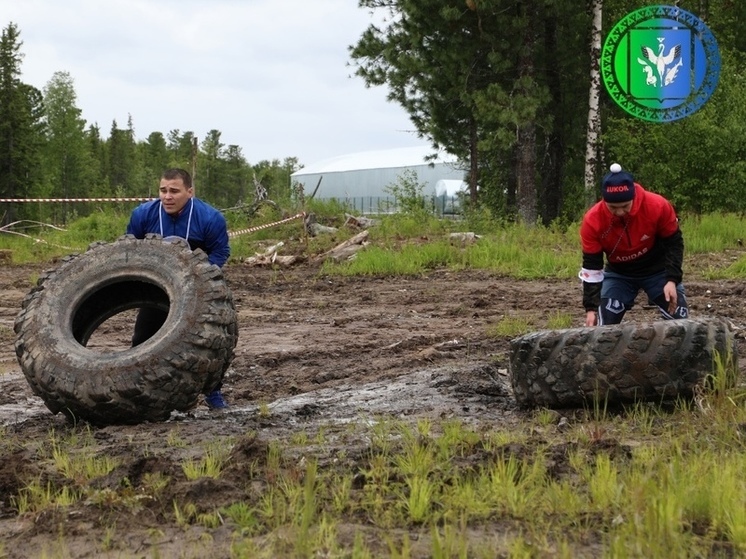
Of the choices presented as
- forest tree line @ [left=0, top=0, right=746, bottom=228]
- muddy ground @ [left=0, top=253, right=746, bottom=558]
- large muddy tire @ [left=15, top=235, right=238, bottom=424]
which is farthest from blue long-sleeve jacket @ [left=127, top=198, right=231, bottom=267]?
forest tree line @ [left=0, top=0, right=746, bottom=228]

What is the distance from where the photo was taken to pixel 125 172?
89375 millimetres

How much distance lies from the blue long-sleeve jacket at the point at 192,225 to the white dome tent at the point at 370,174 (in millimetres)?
35228

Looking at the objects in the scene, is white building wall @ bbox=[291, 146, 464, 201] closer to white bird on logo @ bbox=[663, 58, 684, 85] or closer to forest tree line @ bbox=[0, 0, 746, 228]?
forest tree line @ bbox=[0, 0, 746, 228]

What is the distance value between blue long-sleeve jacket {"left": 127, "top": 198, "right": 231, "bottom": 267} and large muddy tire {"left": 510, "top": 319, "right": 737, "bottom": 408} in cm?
260

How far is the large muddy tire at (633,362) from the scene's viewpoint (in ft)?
18.2

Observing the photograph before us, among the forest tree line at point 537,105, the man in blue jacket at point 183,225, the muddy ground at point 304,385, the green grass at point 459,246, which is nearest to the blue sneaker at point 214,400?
the muddy ground at point 304,385

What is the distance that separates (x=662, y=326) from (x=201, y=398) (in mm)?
3423

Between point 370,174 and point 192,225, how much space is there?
137ft

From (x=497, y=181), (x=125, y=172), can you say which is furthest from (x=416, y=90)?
(x=125, y=172)

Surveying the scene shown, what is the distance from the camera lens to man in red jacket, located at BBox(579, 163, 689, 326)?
668cm

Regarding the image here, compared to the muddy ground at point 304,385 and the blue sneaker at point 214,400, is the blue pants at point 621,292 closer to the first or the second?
the muddy ground at point 304,385

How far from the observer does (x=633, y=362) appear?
5.55 meters

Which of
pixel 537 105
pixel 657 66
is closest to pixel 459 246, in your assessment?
pixel 537 105

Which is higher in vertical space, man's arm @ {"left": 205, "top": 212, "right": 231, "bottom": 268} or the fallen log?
man's arm @ {"left": 205, "top": 212, "right": 231, "bottom": 268}
